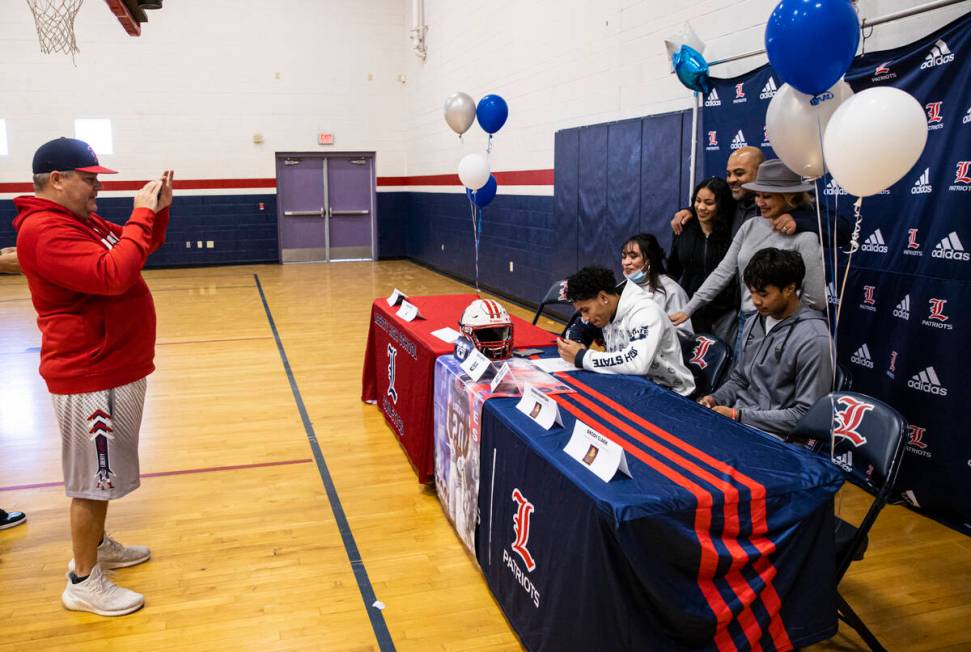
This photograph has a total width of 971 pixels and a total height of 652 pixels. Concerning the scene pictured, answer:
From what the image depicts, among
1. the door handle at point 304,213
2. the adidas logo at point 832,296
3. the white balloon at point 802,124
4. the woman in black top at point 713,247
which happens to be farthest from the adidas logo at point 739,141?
the door handle at point 304,213

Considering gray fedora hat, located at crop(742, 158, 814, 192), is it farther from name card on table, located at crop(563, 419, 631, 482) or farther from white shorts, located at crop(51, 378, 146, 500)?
white shorts, located at crop(51, 378, 146, 500)

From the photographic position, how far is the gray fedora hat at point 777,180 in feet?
11.1

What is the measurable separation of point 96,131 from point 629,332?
40.0 ft

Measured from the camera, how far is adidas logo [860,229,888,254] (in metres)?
3.71

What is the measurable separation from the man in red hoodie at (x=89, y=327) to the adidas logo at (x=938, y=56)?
11.1 ft

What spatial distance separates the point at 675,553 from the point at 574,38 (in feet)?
21.4

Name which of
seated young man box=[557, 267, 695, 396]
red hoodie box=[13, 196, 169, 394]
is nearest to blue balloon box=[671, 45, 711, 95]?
seated young man box=[557, 267, 695, 396]

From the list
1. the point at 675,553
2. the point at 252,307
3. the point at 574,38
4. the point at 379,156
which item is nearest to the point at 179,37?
the point at 379,156

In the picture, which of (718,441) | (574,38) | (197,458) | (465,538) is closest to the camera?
(718,441)

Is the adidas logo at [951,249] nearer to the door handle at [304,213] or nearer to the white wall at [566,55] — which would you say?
the white wall at [566,55]

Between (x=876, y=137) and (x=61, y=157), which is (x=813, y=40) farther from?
(x=61, y=157)

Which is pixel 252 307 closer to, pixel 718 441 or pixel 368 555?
pixel 368 555

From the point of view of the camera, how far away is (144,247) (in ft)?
8.03

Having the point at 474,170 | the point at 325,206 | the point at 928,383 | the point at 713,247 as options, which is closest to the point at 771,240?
the point at 713,247
